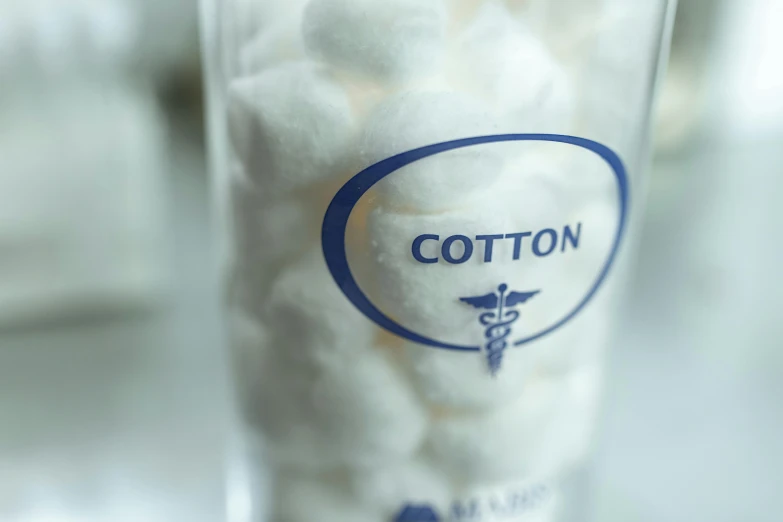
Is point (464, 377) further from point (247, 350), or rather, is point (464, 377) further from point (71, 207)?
point (71, 207)

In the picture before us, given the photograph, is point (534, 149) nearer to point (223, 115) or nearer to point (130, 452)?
point (223, 115)

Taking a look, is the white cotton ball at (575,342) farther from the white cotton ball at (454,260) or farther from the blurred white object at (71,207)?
the blurred white object at (71,207)

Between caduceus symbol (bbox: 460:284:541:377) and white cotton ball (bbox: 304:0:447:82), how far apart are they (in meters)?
0.06

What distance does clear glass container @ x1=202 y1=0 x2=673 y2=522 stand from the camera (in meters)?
0.20

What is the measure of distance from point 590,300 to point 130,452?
7.4 inches

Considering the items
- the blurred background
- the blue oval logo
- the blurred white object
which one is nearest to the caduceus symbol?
the blue oval logo

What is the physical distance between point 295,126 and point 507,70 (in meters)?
0.05

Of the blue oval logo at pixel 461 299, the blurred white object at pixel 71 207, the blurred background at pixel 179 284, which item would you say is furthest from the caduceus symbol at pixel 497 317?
the blurred white object at pixel 71 207

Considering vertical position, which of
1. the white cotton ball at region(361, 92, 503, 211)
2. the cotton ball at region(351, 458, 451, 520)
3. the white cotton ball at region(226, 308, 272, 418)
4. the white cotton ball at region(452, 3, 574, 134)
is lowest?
the cotton ball at region(351, 458, 451, 520)

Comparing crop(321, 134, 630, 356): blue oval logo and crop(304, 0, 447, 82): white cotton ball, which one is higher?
crop(304, 0, 447, 82): white cotton ball

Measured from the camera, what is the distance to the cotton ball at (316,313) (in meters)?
0.21

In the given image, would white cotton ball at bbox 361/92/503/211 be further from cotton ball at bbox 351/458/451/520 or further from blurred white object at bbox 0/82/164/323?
blurred white object at bbox 0/82/164/323

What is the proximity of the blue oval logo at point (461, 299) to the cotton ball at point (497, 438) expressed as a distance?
16mm

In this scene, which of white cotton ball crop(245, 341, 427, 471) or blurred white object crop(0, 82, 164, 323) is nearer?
white cotton ball crop(245, 341, 427, 471)
